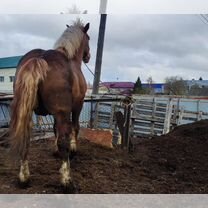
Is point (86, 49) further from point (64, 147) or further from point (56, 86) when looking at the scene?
point (64, 147)

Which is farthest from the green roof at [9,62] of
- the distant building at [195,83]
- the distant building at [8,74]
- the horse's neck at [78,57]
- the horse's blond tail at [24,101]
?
the distant building at [195,83]

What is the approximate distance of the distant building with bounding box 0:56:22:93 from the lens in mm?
1875

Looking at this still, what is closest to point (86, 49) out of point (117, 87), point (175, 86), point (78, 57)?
point (78, 57)

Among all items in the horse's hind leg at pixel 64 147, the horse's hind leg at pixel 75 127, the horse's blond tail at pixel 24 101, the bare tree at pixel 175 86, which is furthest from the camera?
the horse's hind leg at pixel 75 127

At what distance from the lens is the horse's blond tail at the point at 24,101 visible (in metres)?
1.71

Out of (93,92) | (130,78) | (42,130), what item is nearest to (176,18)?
(130,78)

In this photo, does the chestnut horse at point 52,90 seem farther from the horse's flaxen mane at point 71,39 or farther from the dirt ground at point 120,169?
the dirt ground at point 120,169

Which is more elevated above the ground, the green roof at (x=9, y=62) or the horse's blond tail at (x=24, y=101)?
the green roof at (x=9, y=62)

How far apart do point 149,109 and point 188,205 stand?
104 cm

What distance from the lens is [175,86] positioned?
1.96 m

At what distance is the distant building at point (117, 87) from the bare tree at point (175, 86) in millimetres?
201

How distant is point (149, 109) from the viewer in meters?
2.72

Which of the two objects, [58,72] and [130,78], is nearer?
[58,72]

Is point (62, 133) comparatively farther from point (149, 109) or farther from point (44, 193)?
point (149, 109)
